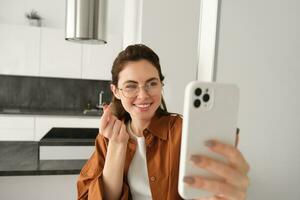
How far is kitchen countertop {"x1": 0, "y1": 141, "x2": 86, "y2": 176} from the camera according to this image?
1140 mm

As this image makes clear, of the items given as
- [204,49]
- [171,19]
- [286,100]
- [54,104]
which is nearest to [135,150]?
[204,49]

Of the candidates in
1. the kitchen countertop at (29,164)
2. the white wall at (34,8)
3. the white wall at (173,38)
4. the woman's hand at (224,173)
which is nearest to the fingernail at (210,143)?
the woman's hand at (224,173)

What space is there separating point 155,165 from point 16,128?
251 cm

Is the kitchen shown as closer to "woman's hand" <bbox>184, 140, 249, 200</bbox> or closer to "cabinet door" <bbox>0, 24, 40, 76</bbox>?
"woman's hand" <bbox>184, 140, 249, 200</bbox>

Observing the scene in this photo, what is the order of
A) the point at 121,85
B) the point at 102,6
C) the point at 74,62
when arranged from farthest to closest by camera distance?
the point at 74,62 < the point at 102,6 < the point at 121,85

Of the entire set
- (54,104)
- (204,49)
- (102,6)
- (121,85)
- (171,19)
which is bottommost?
(54,104)

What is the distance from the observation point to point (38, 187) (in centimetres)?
A: 129

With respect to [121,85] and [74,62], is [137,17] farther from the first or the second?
[74,62]

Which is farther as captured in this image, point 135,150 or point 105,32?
point 105,32

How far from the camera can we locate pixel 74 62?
300 centimetres

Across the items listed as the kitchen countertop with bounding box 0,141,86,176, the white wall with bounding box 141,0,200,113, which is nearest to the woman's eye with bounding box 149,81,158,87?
the kitchen countertop with bounding box 0,141,86,176

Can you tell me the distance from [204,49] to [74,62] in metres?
2.41

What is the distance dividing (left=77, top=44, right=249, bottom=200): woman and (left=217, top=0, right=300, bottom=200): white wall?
23 cm

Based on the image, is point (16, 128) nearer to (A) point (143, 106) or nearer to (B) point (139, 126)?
(B) point (139, 126)
